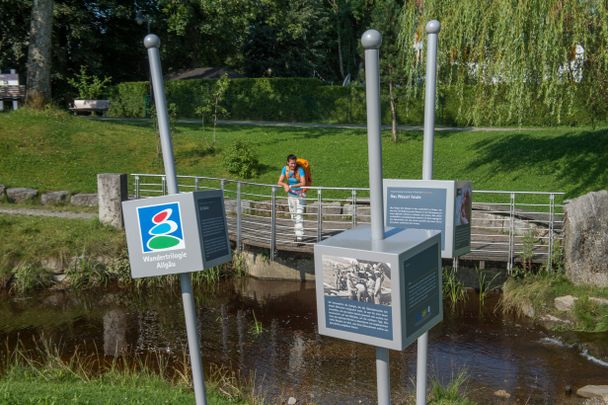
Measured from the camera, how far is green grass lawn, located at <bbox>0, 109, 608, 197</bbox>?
60.4 feet

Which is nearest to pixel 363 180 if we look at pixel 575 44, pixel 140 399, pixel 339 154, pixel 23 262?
pixel 339 154

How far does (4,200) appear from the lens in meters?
17.7

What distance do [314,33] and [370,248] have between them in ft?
137

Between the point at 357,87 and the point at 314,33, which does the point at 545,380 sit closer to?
the point at 357,87

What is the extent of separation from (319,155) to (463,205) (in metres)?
17.2

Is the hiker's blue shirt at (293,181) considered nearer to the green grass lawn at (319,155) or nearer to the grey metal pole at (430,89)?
the green grass lawn at (319,155)

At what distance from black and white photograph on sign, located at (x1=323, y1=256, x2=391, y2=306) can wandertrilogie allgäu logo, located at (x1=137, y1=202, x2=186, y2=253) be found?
1330 mm

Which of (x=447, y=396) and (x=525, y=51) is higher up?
(x=525, y=51)

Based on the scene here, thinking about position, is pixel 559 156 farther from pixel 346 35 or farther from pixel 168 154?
pixel 346 35

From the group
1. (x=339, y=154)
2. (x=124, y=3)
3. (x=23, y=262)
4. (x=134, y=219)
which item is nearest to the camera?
(x=134, y=219)

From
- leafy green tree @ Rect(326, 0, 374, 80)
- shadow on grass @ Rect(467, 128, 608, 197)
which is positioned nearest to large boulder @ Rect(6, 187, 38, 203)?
shadow on grass @ Rect(467, 128, 608, 197)

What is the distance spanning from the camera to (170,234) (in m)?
4.80

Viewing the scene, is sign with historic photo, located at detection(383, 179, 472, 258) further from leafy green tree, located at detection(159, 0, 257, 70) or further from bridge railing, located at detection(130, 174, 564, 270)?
leafy green tree, located at detection(159, 0, 257, 70)

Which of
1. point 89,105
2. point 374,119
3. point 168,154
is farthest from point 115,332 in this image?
point 89,105
